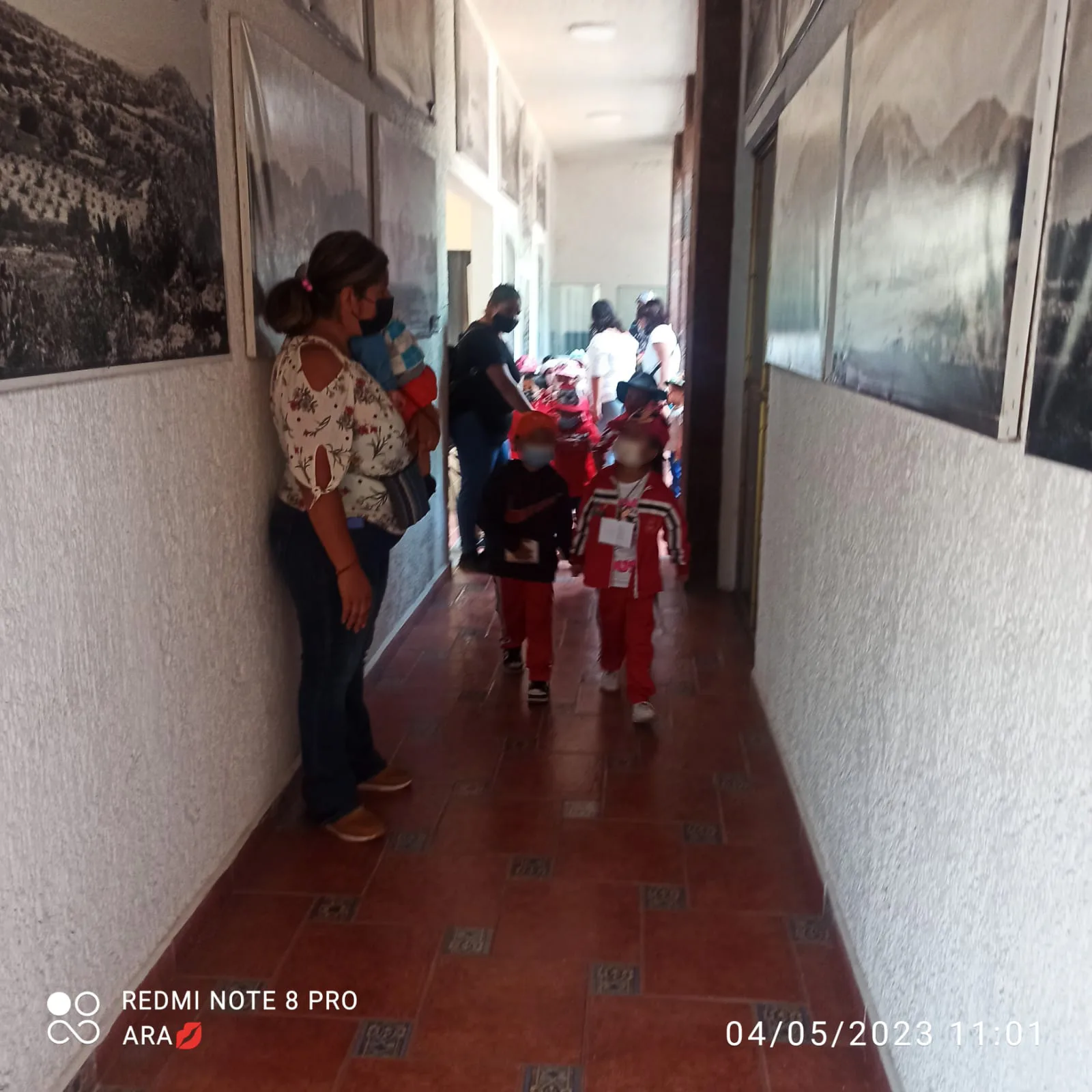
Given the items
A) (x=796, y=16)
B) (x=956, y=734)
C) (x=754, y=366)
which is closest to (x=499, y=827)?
(x=956, y=734)

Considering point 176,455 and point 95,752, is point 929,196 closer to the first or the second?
point 176,455

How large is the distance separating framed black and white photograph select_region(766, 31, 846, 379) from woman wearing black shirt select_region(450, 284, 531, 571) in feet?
6.26

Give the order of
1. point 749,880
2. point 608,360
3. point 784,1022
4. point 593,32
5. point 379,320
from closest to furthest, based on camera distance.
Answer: point 784,1022 < point 749,880 < point 379,320 < point 593,32 < point 608,360

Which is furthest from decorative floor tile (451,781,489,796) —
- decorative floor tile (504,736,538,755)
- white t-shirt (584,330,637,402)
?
white t-shirt (584,330,637,402)

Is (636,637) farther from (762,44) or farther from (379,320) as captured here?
(762,44)

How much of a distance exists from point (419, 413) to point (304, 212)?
0.68 m

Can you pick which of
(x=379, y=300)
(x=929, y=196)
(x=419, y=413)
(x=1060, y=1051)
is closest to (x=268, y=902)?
(x=419, y=413)

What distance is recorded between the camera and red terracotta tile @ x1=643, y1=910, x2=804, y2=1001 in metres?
2.04

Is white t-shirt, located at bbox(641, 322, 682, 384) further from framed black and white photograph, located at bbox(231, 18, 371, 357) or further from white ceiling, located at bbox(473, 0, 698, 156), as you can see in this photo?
framed black and white photograph, located at bbox(231, 18, 371, 357)

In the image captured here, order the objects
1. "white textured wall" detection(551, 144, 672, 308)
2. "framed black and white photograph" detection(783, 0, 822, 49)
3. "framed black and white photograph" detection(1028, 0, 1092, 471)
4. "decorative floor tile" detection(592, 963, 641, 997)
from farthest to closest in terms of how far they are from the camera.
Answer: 1. "white textured wall" detection(551, 144, 672, 308)
2. "framed black and white photograph" detection(783, 0, 822, 49)
3. "decorative floor tile" detection(592, 963, 641, 997)
4. "framed black and white photograph" detection(1028, 0, 1092, 471)

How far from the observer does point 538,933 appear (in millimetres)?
2230

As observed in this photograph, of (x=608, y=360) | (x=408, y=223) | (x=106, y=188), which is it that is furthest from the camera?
(x=608, y=360)

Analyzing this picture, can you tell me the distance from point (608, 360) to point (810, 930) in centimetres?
532
